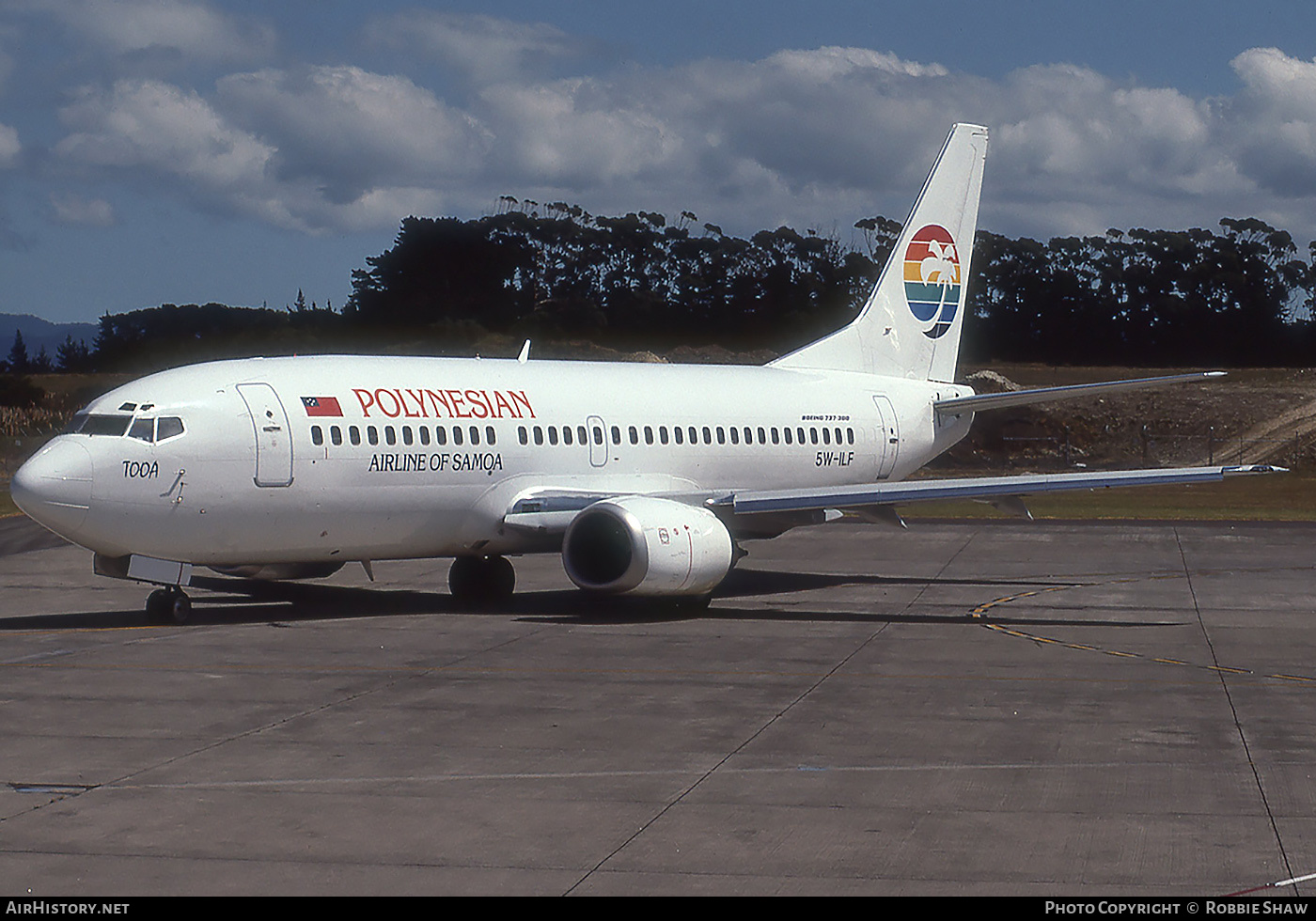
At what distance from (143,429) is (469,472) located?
504 cm

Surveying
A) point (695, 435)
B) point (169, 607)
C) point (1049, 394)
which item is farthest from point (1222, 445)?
point (169, 607)

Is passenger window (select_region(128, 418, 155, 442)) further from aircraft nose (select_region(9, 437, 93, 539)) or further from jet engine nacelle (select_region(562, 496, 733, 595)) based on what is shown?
jet engine nacelle (select_region(562, 496, 733, 595))

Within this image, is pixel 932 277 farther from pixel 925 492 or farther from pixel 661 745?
pixel 661 745

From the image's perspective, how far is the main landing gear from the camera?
22000mm

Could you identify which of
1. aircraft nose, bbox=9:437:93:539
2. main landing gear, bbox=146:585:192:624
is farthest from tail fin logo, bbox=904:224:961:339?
aircraft nose, bbox=9:437:93:539

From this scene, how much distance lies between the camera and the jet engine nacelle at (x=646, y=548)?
75.1ft

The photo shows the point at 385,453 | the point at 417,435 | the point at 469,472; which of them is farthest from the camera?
the point at 469,472

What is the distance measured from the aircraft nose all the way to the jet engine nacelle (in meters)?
6.91

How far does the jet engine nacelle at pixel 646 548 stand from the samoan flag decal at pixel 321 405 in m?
3.89

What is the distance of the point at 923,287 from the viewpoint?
33594mm

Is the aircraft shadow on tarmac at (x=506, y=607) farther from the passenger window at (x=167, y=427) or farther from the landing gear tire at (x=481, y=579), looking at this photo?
the passenger window at (x=167, y=427)

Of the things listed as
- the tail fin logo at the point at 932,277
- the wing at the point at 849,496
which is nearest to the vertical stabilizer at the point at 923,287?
the tail fin logo at the point at 932,277

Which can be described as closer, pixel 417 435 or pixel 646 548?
pixel 646 548

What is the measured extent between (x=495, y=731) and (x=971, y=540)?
86.4ft
